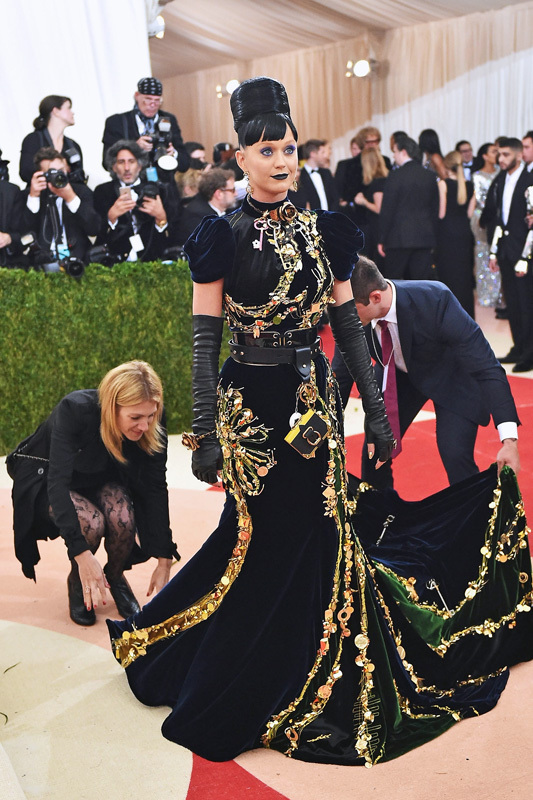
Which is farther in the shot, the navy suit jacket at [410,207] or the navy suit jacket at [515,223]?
the navy suit jacket at [410,207]

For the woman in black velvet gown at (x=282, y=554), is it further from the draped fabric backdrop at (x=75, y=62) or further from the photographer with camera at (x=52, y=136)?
the draped fabric backdrop at (x=75, y=62)

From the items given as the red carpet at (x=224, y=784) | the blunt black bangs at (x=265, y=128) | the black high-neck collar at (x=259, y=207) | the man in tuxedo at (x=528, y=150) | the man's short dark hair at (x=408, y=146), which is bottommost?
the red carpet at (x=224, y=784)

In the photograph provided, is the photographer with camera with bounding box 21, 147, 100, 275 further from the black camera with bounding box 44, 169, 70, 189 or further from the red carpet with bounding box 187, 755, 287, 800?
the red carpet with bounding box 187, 755, 287, 800

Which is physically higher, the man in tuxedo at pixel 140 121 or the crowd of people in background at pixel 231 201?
the man in tuxedo at pixel 140 121

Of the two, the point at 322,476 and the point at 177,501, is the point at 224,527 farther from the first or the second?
the point at 177,501

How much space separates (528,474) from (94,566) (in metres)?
2.41

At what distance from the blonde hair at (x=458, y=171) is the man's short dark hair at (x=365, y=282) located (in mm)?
5787

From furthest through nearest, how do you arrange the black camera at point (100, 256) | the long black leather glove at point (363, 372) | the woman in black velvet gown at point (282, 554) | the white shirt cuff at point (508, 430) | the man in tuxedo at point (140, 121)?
the man in tuxedo at point (140, 121)
the black camera at point (100, 256)
the white shirt cuff at point (508, 430)
the long black leather glove at point (363, 372)
the woman in black velvet gown at point (282, 554)

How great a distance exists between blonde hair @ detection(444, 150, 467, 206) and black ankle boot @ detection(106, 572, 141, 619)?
20.0 feet

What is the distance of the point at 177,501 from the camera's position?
180 inches

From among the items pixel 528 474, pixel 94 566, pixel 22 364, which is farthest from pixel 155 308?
pixel 94 566

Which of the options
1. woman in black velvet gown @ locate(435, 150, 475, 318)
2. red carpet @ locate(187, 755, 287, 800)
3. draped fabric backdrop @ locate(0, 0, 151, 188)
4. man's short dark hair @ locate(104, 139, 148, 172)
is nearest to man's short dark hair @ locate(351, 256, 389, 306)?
red carpet @ locate(187, 755, 287, 800)

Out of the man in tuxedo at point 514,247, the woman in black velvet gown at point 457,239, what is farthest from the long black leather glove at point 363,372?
the woman in black velvet gown at point 457,239

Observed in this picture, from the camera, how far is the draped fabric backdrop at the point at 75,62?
7496 mm
